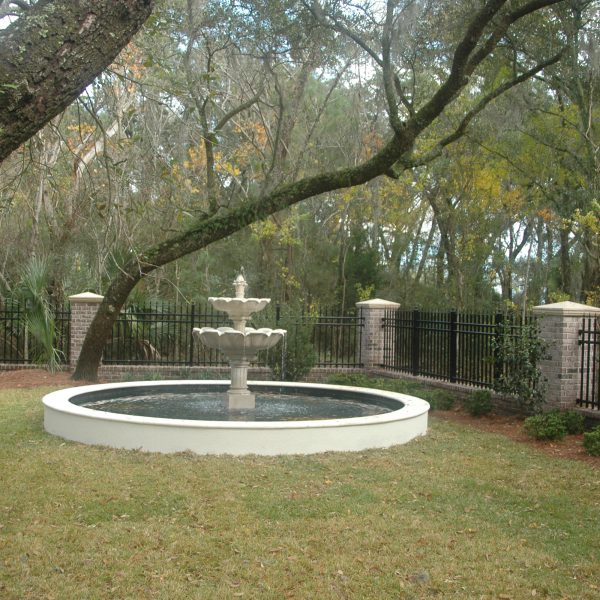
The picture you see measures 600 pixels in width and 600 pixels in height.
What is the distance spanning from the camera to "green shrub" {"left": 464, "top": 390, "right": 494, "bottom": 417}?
12398 mm

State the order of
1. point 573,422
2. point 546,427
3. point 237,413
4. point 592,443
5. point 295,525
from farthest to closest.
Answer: point 237,413, point 573,422, point 546,427, point 592,443, point 295,525

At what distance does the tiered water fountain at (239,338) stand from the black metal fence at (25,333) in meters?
7.18

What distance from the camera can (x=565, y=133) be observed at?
19688 millimetres

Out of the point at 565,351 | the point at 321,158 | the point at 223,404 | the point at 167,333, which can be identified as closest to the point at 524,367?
the point at 565,351

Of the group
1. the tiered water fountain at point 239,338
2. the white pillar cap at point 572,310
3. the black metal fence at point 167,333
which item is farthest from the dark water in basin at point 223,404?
the black metal fence at point 167,333

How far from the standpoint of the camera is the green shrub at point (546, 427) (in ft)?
33.9

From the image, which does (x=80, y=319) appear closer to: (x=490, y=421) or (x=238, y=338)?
(x=238, y=338)

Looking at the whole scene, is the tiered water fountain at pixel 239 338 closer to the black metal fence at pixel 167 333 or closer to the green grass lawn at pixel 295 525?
the green grass lawn at pixel 295 525

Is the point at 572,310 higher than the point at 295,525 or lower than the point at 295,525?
higher

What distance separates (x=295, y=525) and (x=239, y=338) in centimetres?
449

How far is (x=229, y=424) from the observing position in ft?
28.5

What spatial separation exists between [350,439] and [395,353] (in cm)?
768

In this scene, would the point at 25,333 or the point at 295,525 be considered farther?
the point at 25,333

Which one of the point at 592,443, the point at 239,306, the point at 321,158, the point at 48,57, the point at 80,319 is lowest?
the point at 592,443
